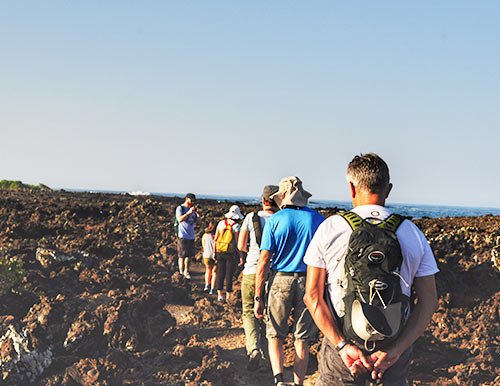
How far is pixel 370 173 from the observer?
3.81 meters

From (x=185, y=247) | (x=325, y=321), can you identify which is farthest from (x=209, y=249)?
(x=325, y=321)

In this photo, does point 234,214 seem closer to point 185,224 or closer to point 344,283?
→ point 185,224

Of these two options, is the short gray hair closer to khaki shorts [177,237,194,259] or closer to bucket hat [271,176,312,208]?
bucket hat [271,176,312,208]

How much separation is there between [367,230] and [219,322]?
7.82 meters

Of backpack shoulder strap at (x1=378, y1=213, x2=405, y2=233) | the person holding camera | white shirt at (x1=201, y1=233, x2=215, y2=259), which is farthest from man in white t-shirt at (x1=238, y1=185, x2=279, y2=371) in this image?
the person holding camera

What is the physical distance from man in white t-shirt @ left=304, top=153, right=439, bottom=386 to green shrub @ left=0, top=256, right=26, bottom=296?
288 inches

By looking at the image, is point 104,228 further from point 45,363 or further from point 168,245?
point 45,363

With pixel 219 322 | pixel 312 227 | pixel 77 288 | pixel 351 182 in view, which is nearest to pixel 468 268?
pixel 219 322

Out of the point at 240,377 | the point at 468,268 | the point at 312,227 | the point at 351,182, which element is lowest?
the point at 240,377

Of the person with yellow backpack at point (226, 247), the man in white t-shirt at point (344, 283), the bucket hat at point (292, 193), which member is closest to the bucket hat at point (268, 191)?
the bucket hat at point (292, 193)

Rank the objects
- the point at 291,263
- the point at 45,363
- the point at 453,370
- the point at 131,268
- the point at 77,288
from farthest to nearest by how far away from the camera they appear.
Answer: the point at 131,268, the point at 77,288, the point at 453,370, the point at 45,363, the point at 291,263

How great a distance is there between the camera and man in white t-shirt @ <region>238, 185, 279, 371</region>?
25.4ft

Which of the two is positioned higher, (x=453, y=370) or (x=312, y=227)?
(x=312, y=227)

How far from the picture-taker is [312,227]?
22.3 feet
